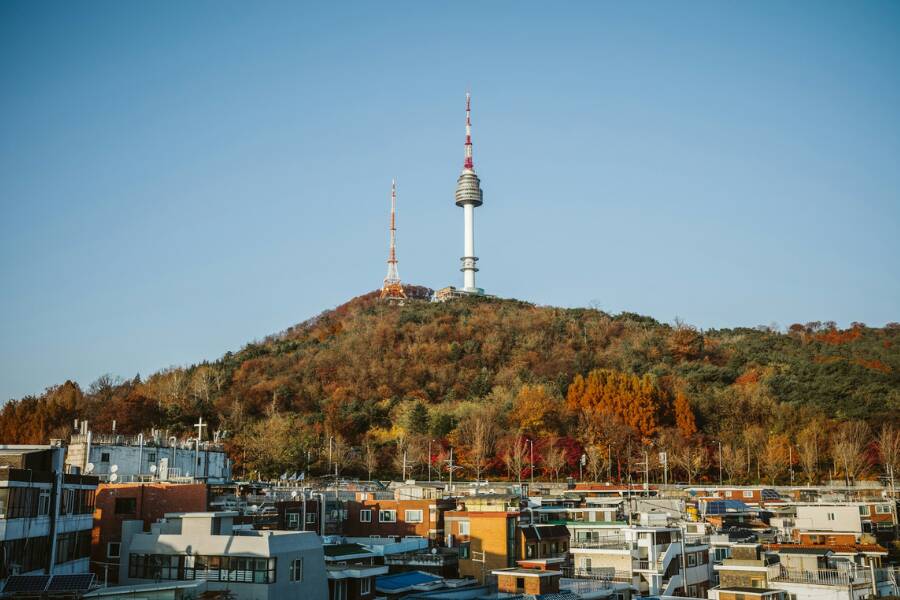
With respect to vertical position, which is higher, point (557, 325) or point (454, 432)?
point (557, 325)

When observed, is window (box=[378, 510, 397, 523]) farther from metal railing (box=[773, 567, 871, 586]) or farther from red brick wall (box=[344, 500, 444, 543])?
metal railing (box=[773, 567, 871, 586])

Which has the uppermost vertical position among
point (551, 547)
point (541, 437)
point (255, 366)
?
point (255, 366)

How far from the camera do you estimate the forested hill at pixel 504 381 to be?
67.2 meters

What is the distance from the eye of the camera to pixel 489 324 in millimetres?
94062

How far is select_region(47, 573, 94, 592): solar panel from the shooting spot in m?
16.4

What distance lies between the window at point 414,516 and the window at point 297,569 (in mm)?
16858

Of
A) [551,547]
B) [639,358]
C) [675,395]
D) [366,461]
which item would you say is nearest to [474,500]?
[551,547]

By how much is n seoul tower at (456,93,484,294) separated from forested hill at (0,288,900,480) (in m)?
15.3

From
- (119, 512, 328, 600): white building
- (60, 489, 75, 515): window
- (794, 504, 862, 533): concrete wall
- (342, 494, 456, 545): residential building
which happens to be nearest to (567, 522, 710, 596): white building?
(794, 504, 862, 533): concrete wall

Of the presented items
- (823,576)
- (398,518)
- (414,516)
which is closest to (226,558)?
(823,576)

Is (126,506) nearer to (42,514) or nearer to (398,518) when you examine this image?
(42,514)

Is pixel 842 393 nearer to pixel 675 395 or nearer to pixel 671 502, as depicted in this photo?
pixel 675 395

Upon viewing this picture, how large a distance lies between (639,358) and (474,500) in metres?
52.3

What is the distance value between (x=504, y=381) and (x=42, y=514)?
2347 inches
